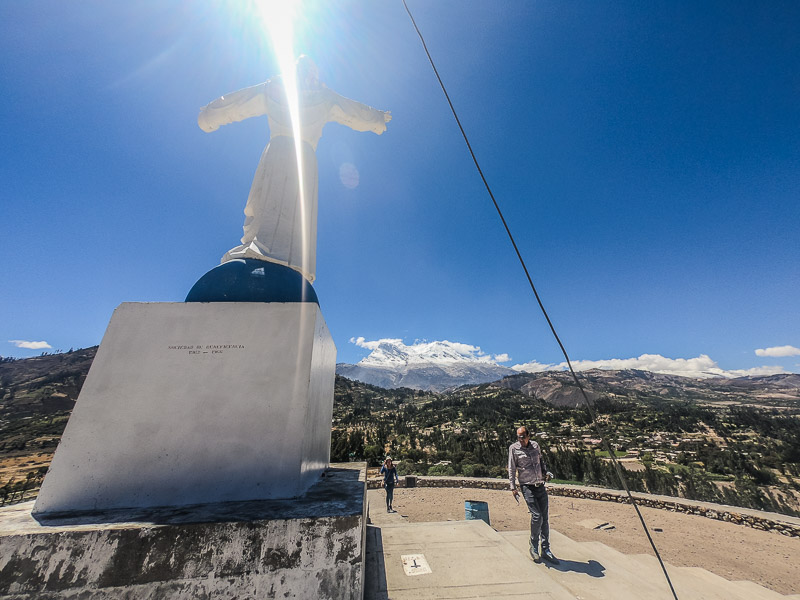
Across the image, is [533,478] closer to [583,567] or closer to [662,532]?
[583,567]

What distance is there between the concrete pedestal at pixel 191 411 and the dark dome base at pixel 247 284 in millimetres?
268

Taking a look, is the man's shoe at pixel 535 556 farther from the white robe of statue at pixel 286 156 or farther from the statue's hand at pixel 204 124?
the statue's hand at pixel 204 124

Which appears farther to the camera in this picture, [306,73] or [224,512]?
[306,73]

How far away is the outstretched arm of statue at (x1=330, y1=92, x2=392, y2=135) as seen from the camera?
4.85 m

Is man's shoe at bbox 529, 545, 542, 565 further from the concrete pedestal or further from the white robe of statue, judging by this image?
the white robe of statue

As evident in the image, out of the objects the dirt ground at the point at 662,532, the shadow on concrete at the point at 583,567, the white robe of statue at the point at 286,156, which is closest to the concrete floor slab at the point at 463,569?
the shadow on concrete at the point at 583,567

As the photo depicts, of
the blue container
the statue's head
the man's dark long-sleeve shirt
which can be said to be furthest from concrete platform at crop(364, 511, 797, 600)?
the statue's head

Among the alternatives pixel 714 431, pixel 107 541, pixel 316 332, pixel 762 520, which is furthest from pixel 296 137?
pixel 714 431

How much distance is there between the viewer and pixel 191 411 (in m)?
2.59

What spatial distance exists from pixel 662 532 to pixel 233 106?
15.6 m

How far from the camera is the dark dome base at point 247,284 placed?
310 cm

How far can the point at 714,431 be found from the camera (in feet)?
145

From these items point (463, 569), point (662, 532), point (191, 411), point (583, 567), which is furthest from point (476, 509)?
point (191, 411)

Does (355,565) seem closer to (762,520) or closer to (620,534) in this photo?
(620,534)
